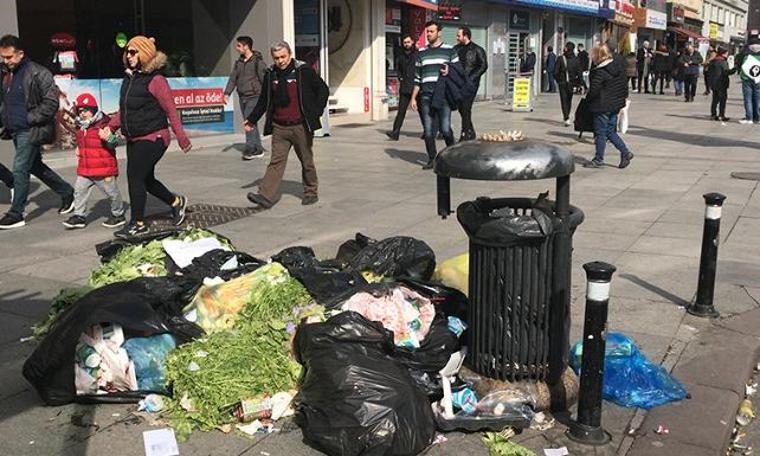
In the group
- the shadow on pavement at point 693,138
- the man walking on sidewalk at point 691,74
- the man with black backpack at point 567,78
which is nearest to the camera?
the shadow on pavement at point 693,138

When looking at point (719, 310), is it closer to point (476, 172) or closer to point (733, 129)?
point (476, 172)

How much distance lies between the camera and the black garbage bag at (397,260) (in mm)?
4723

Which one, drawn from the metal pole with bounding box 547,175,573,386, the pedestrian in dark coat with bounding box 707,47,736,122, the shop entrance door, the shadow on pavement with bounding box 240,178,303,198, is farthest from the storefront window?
the shop entrance door

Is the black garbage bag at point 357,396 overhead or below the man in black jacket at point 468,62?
below

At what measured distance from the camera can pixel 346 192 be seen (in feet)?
30.9

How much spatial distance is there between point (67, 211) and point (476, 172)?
603cm

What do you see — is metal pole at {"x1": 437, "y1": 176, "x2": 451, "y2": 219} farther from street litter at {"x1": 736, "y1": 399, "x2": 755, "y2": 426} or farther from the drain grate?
the drain grate

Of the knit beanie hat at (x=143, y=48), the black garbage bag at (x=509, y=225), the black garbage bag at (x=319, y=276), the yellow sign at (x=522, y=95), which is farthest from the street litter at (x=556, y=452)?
the yellow sign at (x=522, y=95)

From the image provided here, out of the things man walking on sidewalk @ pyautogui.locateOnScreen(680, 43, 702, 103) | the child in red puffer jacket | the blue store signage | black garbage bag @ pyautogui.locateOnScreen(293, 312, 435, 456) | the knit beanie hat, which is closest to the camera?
black garbage bag @ pyautogui.locateOnScreen(293, 312, 435, 456)

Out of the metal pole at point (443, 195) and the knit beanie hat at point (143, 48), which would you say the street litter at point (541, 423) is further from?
the knit beanie hat at point (143, 48)

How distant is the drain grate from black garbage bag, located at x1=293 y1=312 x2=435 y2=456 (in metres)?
4.32

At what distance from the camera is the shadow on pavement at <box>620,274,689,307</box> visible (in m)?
5.30

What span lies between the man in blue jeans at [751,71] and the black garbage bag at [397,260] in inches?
585

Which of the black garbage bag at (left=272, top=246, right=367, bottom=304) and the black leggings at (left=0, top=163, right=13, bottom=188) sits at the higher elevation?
the black leggings at (left=0, top=163, right=13, bottom=188)
